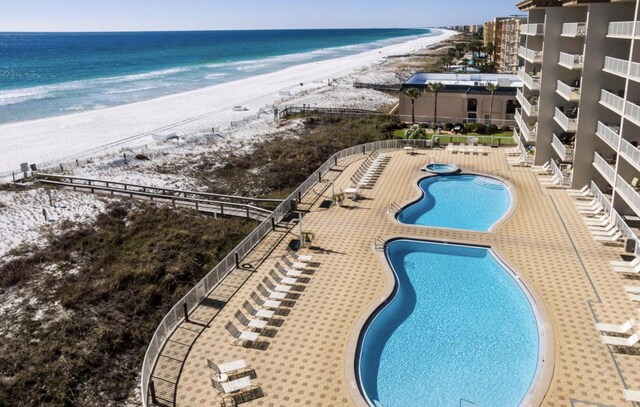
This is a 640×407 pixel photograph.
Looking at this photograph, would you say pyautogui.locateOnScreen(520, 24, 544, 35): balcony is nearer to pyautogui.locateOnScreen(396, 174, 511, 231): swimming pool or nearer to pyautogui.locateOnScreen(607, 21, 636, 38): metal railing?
pyautogui.locateOnScreen(607, 21, 636, 38): metal railing

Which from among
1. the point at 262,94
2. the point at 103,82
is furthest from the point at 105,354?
the point at 103,82

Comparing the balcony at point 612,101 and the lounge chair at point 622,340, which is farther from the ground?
the balcony at point 612,101

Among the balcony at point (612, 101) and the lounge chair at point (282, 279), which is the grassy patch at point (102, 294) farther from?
the balcony at point (612, 101)

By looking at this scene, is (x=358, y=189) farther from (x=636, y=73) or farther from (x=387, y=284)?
(x=636, y=73)

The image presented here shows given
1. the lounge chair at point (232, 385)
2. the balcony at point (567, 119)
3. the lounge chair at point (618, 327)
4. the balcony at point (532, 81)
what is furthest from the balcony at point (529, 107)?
the lounge chair at point (232, 385)

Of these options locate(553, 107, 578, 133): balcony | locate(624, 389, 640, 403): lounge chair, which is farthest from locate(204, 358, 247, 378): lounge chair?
locate(553, 107, 578, 133): balcony

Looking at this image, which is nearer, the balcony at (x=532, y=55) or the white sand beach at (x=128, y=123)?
the balcony at (x=532, y=55)

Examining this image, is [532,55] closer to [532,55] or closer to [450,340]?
[532,55]

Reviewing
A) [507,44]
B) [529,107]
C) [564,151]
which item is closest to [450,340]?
[564,151]
